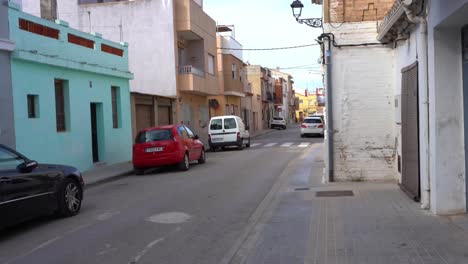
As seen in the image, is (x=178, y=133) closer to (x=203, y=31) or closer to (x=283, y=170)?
(x=283, y=170)

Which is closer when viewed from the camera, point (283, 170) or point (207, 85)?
point (283, 170)

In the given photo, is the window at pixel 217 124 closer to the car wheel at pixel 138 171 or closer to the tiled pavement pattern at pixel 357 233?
the car wheel at pixel 138 171

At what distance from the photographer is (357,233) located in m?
7.07

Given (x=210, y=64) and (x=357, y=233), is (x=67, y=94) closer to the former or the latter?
(x=357, y=233)

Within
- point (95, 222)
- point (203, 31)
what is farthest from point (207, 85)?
point (95, 222)

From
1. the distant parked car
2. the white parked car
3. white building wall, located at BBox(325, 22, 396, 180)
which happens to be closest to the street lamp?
white building wall, located at BBox(325, 22, 396, 180)

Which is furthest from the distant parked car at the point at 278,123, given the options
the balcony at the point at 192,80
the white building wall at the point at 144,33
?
the white building wall at the point at 144,33

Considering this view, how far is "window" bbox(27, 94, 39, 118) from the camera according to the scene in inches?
593

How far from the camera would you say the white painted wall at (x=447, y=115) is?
7.60 m

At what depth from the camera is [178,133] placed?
17.8 metres

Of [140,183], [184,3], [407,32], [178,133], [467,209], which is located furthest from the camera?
[184,3]

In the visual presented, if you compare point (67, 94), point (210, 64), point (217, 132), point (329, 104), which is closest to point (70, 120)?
point (67, 94)

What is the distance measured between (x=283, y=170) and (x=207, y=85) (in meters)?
18.6

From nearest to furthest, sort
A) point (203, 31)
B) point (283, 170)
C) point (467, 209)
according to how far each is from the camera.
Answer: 1. point (467, 209)
2. point (283, 170)
3. point (203, 31)
